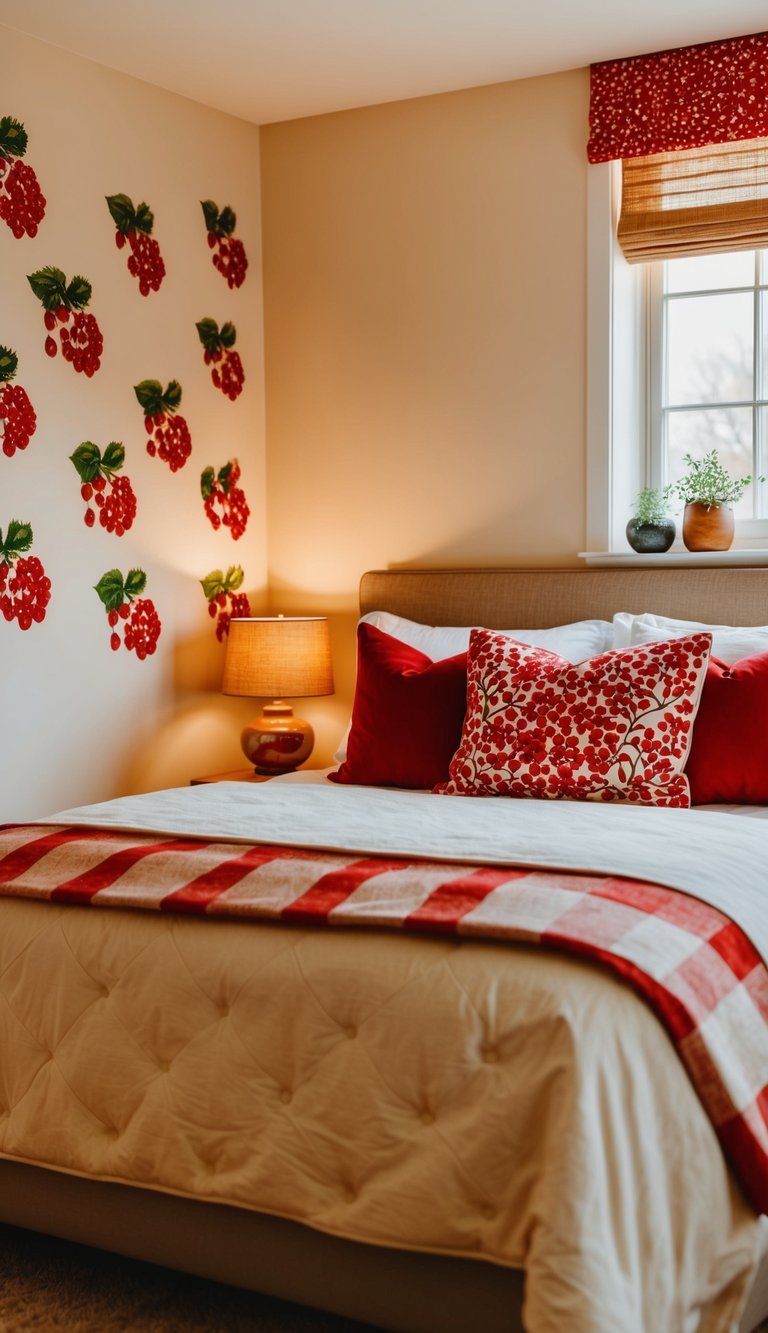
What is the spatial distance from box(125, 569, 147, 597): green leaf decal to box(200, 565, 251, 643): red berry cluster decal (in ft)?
0.94

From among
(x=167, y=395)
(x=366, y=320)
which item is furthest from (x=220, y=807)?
(x=366, y=320)

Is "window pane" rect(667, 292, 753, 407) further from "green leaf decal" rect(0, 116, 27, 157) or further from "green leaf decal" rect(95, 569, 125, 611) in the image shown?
"green leaf decal" rect(0, 116, 27, 157)

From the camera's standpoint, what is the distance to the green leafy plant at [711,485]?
3.65 meters

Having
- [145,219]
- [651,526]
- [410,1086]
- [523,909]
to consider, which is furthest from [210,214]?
[410,1086]

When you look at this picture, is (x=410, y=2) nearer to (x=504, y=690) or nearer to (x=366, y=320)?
(x=366, y=320)

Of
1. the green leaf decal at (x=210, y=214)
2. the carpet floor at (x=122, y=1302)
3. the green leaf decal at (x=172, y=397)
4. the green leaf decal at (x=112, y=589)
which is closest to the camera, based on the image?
the carpet floor at (x=122, y=1302)

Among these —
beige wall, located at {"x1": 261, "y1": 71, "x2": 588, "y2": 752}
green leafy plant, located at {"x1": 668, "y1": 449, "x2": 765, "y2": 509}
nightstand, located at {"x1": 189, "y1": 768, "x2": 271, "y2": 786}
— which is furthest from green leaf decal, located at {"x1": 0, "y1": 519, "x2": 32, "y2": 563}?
green leafy plant, located at {"x1": 668, "y1": 449, "x2": 765, "y2": 509}

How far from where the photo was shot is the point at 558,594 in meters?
3.74

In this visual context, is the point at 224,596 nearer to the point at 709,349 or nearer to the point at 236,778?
the point at 236,778

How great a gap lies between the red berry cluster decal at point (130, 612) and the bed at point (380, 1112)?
5.32ft

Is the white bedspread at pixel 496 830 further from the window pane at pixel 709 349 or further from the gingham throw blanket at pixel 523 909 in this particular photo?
the window pane at pixel 709 349

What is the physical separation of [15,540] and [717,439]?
1993 millimetres

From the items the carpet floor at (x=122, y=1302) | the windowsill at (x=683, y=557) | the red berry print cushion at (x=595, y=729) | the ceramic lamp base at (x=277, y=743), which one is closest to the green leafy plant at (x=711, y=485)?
the windowsill at (x=683, y=557)

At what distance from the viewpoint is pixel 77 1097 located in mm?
→ 1988
